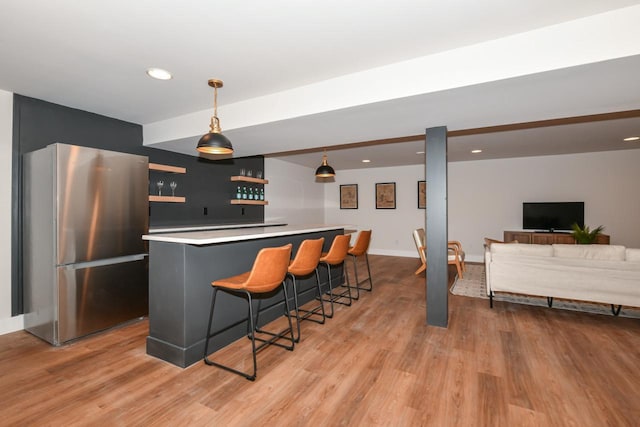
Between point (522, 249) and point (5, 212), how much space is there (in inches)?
229

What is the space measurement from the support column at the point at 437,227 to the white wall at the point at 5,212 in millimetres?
4487

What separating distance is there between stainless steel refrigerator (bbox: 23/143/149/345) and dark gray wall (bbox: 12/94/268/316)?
0.43 ft

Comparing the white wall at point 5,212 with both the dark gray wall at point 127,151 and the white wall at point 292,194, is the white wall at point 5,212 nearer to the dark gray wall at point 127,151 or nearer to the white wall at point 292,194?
the dark gray wall at point 127,151

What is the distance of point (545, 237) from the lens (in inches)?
242

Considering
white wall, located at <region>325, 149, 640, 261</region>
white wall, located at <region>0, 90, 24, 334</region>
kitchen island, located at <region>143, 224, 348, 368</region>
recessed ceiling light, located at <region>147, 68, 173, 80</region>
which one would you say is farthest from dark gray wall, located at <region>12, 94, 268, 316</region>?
white wall, located at <region>325, 149, 640, 261</region>

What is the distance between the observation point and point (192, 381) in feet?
7.11

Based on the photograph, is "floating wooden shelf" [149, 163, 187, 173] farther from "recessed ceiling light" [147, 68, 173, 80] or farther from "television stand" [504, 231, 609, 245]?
"television stand" [504, 231, 609, 245]

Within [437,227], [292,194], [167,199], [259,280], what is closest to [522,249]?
[437,227]

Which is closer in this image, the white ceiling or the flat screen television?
the white ceiling

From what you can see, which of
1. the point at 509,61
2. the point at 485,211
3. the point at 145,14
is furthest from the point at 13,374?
the point at 485,211

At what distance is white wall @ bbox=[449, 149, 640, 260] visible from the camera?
6.00 meters

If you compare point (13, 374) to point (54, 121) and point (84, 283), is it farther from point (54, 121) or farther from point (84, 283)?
point (54, 121)

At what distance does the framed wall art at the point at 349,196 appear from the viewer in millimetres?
8609

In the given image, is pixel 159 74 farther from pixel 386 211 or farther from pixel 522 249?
pixel 386 211
